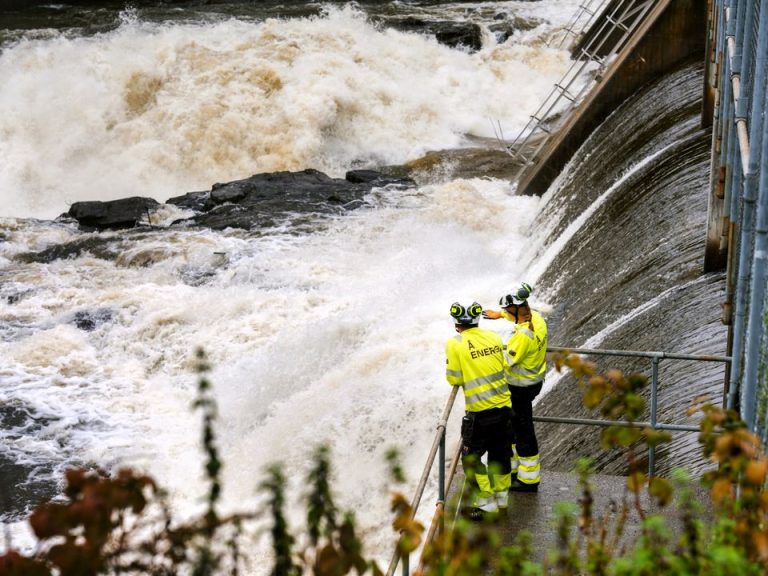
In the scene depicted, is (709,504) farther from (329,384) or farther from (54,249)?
(54,249)

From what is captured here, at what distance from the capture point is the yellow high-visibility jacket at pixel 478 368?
6238 millimetres

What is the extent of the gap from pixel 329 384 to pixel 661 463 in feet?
16.1

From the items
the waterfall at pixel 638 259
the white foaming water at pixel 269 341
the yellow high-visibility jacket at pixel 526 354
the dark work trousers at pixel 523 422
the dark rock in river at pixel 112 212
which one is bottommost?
the dark rock in river at pixel 112 212

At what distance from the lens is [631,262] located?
10430mm

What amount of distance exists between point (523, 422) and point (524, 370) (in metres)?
0.34

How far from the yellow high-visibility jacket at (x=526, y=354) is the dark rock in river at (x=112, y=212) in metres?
12.5

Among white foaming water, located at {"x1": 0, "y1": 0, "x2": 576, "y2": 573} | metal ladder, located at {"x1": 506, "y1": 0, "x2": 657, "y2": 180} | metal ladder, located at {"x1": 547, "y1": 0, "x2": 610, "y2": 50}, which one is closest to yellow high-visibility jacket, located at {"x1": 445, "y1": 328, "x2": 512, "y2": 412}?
white foaming water, located at {"x1": 0, "y1": 0, "x2": 576, "y2": 573}

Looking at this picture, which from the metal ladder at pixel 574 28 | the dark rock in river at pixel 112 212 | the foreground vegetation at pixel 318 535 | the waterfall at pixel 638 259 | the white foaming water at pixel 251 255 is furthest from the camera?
the metal ladder at pixel 574 28

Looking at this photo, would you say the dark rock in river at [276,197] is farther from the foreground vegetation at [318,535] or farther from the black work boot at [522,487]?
the foreground vegetation at [318,535]

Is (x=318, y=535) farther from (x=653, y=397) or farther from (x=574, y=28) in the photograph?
(x=574, y=28)

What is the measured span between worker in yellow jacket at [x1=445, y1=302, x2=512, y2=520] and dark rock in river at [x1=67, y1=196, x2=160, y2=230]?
41.5 feet

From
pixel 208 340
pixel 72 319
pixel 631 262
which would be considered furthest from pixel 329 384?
pixel 72 319

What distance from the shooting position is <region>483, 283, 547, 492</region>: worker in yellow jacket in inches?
257

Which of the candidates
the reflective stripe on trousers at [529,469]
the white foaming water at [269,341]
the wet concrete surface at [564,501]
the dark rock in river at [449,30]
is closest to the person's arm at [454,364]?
the wet concrete surface at [564,501]
